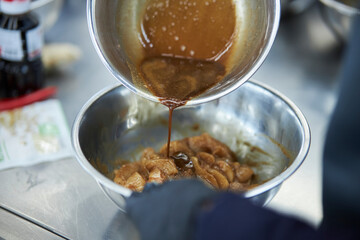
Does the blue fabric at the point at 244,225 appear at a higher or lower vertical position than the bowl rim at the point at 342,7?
lower

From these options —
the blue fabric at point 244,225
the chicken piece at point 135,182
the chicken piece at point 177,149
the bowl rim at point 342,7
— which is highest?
the bowl rim at point 342,7

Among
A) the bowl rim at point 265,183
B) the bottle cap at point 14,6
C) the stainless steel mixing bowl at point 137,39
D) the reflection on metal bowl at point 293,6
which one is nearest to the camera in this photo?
the bowl rim at point 265,183

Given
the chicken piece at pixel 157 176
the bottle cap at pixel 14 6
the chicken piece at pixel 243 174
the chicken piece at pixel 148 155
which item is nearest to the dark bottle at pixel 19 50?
the bottle cap at pixel 14 6

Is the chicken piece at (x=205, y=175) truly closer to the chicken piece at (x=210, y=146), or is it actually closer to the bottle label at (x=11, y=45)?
the chicken piece at (x=210, y=146)

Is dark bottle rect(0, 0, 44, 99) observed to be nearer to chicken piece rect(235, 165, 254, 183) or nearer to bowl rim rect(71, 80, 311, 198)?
bowl rim rect(71, 80, 311, 198)

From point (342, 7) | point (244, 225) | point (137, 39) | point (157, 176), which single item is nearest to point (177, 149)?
point (157, 176)
